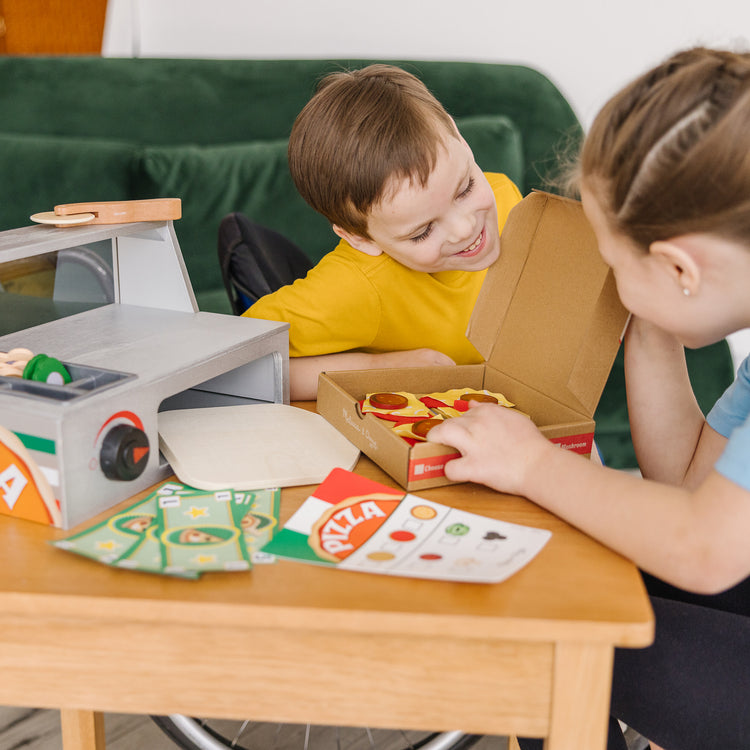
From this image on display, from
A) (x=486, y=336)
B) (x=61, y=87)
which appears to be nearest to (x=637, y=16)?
(x=61, y=87)

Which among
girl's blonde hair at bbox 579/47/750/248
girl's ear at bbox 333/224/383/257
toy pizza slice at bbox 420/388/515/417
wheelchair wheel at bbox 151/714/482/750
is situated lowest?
wheelchair wheel at bbox 151/714/482/750

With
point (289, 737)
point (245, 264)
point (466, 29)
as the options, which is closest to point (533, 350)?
point (245, 264)

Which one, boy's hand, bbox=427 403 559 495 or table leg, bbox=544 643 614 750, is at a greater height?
boy's hand, bbox=427 403 559 495

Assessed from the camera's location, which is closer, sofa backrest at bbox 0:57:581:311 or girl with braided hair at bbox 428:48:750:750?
girl with braided hair at bbox 428:48:750:750

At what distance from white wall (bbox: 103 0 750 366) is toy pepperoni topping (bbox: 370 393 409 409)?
1.87 meters

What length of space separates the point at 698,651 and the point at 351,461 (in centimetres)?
37

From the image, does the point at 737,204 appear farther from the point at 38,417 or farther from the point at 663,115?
the point at 38,417

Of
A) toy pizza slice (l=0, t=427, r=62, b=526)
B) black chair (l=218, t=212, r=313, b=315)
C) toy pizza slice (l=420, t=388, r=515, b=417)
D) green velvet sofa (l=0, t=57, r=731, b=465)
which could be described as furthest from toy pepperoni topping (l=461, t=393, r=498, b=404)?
green velvet sofa (l=0, t=57, r=731, b=465)

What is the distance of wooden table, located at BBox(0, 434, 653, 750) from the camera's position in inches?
23.0

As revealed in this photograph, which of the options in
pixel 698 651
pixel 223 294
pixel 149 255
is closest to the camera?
pixel 698 651

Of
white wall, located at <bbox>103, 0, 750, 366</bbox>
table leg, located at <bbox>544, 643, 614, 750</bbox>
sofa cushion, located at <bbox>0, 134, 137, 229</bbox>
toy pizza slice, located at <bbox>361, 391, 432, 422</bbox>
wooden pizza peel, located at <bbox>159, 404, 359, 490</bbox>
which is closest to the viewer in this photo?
table leg, located at <bbox>544, 643, 614, 750</bbox>

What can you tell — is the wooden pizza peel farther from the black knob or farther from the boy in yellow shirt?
the boy in yellow shirt

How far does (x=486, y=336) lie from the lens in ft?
3.34

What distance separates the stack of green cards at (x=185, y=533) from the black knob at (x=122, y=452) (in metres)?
0.03
